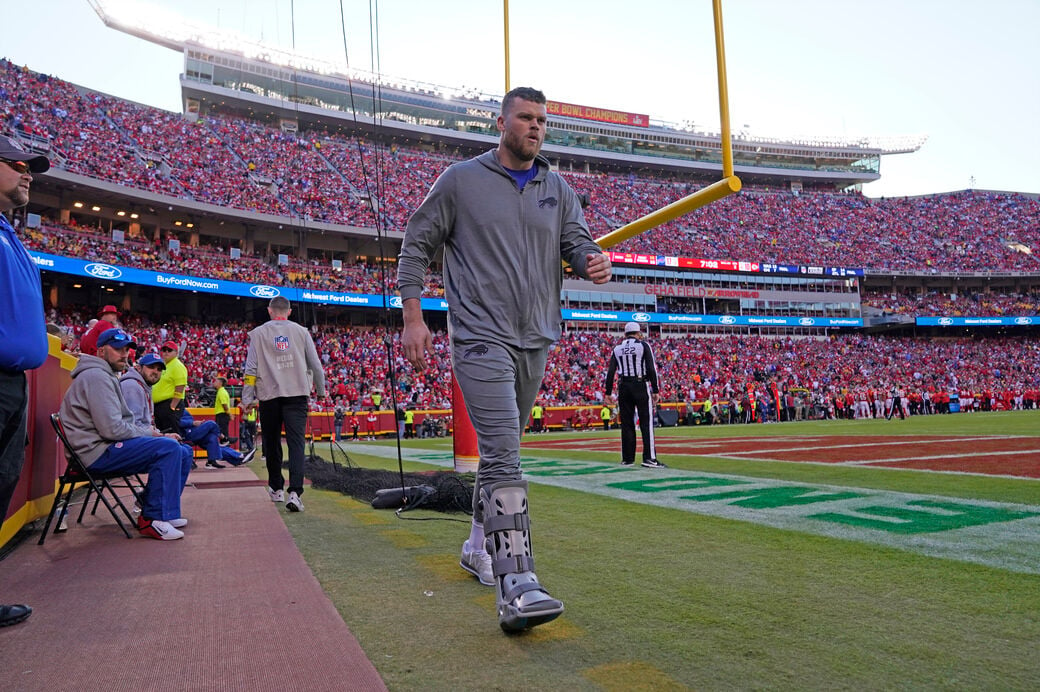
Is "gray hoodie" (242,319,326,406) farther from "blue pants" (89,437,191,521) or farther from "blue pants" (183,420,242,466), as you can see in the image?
"blue pants" (183,420,242,466)

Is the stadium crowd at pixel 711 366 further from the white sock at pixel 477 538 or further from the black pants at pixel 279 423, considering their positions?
the white sock at pixel 477 538

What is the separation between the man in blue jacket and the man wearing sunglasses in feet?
4.66

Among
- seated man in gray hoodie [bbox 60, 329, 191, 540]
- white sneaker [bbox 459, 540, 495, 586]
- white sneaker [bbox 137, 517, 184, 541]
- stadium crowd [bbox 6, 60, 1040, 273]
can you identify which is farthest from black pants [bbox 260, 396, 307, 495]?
stadium crowd [bbox 6, 60, 1040, 273]

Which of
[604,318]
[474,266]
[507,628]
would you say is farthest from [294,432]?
[604,318]

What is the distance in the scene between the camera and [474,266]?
282 cm

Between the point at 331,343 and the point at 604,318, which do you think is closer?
the point at 331,343

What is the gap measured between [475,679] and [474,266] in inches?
62.3

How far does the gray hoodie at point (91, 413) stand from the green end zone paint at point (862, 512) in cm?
377

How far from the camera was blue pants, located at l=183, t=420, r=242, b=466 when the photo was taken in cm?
957

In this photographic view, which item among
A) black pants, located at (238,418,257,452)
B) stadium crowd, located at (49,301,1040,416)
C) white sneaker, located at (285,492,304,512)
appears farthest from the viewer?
stadium crowd, located at (49,301,1040,416)

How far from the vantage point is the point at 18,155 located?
2562mm

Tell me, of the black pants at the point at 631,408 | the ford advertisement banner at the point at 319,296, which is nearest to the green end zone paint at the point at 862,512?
the black pants at the point at 631,408

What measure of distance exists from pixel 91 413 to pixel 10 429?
1841 millimetres

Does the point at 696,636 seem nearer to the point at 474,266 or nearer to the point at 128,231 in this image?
the point at 474,266
